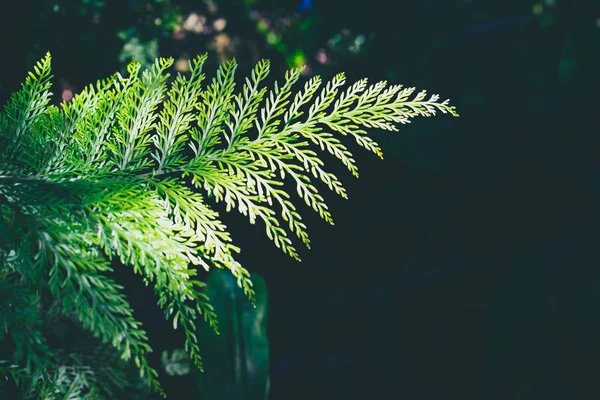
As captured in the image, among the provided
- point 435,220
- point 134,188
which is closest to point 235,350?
point 134,188

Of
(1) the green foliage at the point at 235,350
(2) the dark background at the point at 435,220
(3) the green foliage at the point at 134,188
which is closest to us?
(3) the green foliage at the point at 134,188

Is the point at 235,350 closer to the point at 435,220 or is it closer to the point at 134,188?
the point at 134,188

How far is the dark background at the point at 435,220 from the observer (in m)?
2.08

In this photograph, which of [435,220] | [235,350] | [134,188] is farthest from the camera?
[435,220]

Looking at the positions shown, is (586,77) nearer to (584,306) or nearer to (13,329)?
(584,306)

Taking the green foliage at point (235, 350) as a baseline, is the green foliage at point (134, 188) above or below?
above

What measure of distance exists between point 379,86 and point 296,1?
251cm

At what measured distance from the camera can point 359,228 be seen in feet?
7.72

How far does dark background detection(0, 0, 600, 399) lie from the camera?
2078 millimetres

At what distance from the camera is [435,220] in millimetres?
2500

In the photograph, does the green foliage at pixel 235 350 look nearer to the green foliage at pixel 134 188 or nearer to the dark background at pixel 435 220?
the dark background at pixel 435 220

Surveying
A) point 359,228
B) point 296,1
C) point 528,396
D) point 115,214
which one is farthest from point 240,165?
point 296,1

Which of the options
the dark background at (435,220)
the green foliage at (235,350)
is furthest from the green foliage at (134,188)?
the dark background at (435,220)

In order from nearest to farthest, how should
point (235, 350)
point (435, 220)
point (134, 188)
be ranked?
point (134, 188) < point (235, 350) < point (435, 220)
